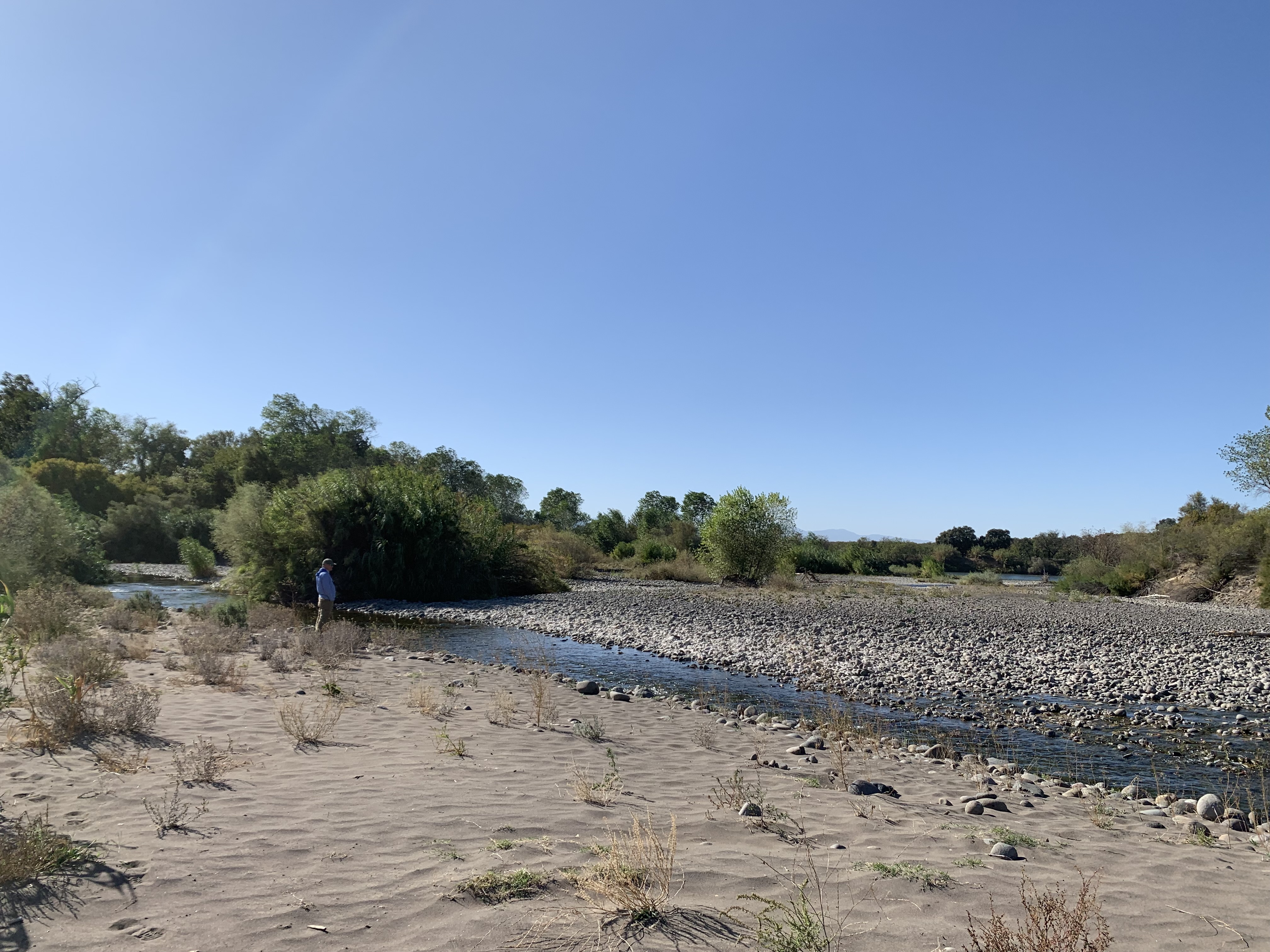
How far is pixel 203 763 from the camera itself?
19.3 feet

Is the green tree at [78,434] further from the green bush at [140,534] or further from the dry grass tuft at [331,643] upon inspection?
the dry grass tuft at [331,643]

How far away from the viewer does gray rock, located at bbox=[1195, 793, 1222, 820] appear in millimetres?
6348

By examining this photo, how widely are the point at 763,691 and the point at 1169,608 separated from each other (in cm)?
2017

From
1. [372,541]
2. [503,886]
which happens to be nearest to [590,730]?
[503,886]

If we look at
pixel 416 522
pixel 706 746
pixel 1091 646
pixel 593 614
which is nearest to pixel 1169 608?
pixel 1091 646

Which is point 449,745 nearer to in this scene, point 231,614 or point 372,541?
point 231,614

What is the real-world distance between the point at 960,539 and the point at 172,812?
275 ft

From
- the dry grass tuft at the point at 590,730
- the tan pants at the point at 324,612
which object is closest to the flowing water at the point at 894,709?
the tan pants at the point at 324,612

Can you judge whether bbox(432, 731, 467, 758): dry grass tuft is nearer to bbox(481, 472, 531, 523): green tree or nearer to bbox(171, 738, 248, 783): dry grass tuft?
bbox(171, 738, 248, 783): dry grass tuft

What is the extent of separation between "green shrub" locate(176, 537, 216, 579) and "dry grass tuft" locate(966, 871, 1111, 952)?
44.1 m

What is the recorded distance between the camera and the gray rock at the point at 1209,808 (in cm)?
635

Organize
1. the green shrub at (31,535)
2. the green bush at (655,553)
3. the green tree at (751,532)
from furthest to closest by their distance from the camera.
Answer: the green bush at (655,553), the green tree at (751,532), the green shrub at (31,535)

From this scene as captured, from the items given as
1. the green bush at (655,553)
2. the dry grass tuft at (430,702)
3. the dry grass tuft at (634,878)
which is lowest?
the dry grass tuft at (430,702)

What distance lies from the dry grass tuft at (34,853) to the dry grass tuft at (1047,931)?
4778 millimetres
